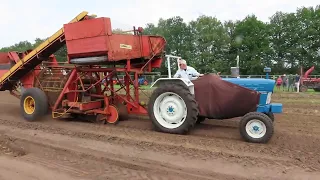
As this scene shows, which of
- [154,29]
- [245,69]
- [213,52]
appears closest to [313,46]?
[245,69]

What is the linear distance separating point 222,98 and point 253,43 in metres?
50.0

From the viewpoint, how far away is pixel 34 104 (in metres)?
9.16

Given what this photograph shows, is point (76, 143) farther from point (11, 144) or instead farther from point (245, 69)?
point (245, 69)

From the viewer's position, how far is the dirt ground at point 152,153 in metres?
4.82

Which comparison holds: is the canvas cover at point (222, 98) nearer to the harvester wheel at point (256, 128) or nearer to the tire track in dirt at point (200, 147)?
the harvester wheel at point (256, 128)

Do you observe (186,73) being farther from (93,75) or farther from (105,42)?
(93,75)

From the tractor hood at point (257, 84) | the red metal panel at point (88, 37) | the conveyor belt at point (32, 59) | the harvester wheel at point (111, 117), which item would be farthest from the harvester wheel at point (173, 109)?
the conveyor belt at point (32, 59)

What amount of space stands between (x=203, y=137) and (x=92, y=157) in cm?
239

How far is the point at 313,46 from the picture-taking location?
49812 millimetres

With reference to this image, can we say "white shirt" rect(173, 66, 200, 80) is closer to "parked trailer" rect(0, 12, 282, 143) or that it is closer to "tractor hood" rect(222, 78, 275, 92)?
"parked trailer" rect(0, 12, 282, 143)

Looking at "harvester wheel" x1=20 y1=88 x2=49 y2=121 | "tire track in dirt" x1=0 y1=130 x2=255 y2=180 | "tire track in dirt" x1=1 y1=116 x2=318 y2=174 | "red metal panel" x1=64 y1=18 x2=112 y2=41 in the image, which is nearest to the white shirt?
"tire track in dirt" x1=1 y1=116 x2=318 y2=174

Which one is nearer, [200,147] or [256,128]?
[200,147]

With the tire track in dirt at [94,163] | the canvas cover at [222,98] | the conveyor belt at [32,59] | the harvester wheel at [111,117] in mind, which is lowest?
the tire track in dirt at [94,163]

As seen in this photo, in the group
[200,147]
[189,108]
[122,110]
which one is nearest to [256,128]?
[200,147]
